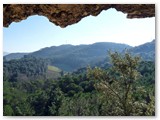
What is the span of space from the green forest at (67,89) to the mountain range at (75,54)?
0.07 m

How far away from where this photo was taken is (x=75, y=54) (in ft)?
20.4

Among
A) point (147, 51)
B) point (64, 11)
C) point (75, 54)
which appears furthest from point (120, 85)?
point (64, 11)

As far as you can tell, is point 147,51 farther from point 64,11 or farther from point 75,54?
point 64,11

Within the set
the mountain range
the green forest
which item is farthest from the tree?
the mountain range

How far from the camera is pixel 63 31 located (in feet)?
20.7

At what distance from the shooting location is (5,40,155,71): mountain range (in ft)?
20.3

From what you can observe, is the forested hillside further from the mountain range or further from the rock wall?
the rock wall

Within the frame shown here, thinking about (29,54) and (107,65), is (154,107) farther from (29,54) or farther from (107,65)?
(29,54)

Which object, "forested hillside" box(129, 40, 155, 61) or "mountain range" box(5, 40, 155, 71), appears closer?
"forested hillside" box(129, 40, 155, 61)

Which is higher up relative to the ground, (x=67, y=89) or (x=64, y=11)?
(x=64, y=11)

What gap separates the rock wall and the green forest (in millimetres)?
595

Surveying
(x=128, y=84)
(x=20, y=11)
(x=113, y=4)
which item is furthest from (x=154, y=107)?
(x=20, y=11)

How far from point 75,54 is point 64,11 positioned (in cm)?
63

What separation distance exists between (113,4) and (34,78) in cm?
151
